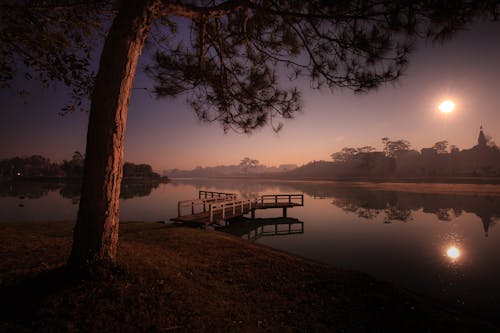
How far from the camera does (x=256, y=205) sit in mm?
19391

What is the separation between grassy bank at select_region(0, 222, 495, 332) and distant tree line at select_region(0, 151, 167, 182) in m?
81.6

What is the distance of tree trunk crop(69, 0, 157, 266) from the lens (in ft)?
11.4

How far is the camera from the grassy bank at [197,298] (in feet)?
9.08

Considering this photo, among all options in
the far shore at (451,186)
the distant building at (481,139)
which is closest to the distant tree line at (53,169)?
Result: the far shore at (451,186)

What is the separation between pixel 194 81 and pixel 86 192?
180 inches

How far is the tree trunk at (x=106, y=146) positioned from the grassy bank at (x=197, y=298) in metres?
0.48

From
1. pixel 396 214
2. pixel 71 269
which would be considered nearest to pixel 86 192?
pixel 71 269

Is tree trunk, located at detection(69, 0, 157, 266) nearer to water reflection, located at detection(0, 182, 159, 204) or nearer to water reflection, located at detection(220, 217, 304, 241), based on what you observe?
water reflection, located at detection(220, 217, 304, 241)

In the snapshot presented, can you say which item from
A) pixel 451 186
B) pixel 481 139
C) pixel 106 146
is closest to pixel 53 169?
pixel 106 146

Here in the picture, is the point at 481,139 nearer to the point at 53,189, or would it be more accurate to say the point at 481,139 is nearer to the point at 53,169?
the point at 53,189

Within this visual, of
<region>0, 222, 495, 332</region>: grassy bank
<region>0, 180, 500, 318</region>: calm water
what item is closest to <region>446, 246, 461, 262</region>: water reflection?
<region>0, 180, 500, 318</region>: calm water

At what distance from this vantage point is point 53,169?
4626 inches

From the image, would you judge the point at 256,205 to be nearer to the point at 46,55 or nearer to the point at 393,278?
the point at 393,278

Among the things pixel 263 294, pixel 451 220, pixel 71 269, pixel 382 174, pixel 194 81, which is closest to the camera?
pixel 71 269
